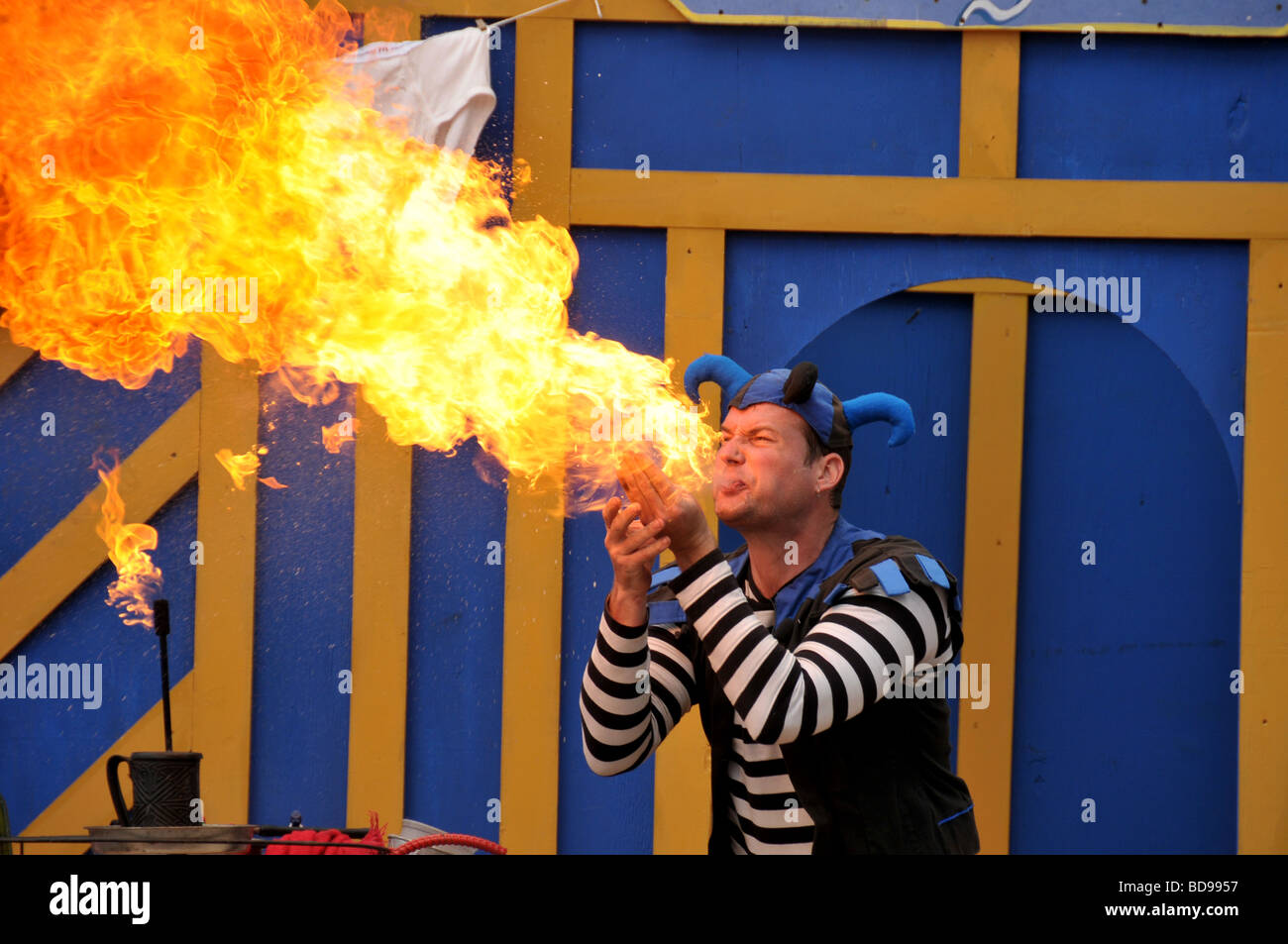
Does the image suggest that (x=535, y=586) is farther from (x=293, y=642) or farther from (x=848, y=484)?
(x=848, y=484)

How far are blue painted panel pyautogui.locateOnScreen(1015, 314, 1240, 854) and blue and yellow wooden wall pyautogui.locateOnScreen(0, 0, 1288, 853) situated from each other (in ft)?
0.04

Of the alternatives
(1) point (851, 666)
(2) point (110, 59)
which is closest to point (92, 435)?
(2) point (110, 59)

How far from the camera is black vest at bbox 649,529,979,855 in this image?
2.83m

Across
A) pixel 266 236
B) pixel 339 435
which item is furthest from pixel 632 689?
pixel 339 435

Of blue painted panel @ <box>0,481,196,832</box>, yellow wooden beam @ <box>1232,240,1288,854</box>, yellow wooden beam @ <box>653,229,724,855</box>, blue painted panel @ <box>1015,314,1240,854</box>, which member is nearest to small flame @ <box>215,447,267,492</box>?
blue painted panel @ <box>0,481,196,832</box>

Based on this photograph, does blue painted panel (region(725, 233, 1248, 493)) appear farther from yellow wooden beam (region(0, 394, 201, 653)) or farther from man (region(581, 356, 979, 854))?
yellow wooden beam (region(0, 394, 201, 653))

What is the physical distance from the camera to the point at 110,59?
14.0 ft

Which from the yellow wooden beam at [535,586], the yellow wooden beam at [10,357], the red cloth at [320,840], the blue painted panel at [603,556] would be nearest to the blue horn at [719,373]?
the red cloth at [320,840]

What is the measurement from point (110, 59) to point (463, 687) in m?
2.52

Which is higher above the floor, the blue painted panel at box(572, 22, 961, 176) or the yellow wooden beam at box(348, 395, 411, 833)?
the blue painted panel at box(572, 22, 961, 176)

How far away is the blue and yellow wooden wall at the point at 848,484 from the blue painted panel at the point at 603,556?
12 mm

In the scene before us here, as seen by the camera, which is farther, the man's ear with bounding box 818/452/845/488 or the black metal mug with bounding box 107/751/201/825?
the man's ear with bounding box 818/452/845/488

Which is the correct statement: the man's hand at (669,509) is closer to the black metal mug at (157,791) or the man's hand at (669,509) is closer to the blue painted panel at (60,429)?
the black metal mug at (157,791)

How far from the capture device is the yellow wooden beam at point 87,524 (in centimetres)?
488
